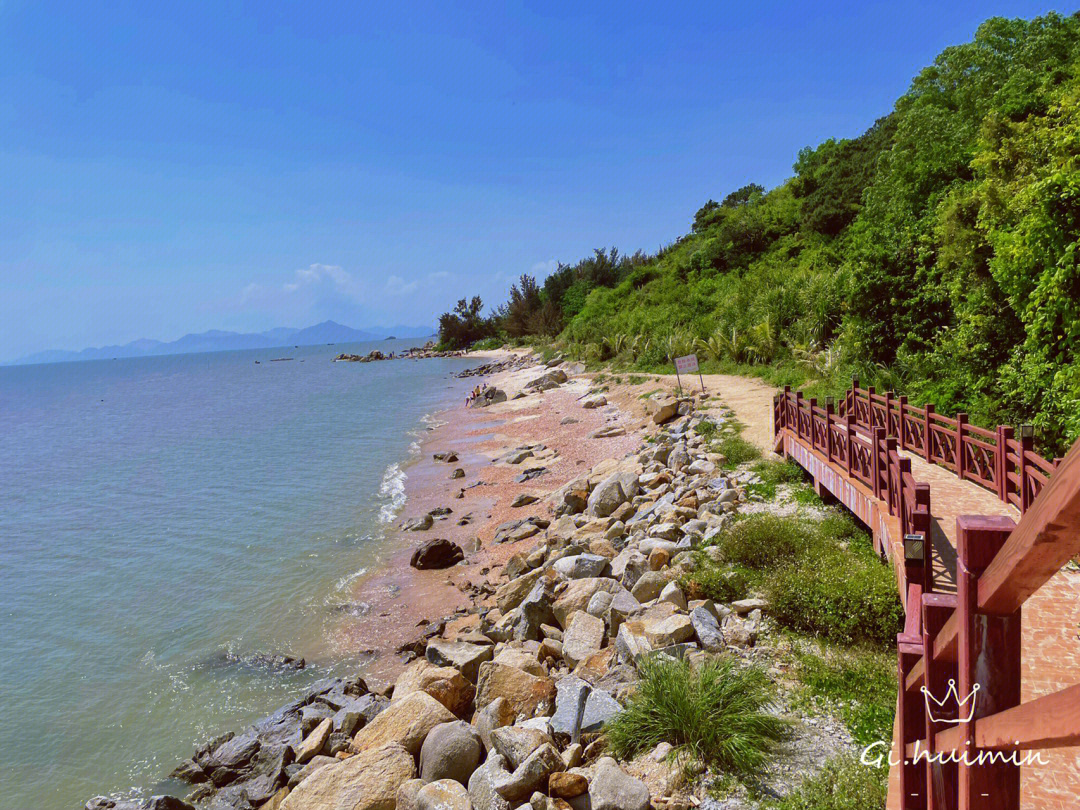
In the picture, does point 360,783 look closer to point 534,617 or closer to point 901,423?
point 534,617

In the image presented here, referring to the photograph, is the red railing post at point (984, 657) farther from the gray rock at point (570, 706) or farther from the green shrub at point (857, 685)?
the gray rock at point (570, 706)

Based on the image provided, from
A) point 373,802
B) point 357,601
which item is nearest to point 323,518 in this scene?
point 357,601

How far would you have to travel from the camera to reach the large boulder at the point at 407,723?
22.0 feet

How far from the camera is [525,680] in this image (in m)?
7.10

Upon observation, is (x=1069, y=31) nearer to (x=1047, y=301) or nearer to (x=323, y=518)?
(x=1047, y=301)

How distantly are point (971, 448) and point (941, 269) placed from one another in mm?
8921

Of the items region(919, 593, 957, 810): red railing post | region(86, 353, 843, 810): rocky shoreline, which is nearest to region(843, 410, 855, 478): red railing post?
region(86, 353, 843, 810): rocky shoreline

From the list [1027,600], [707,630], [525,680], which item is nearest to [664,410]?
[707,630]

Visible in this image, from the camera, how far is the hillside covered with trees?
9.82 metres

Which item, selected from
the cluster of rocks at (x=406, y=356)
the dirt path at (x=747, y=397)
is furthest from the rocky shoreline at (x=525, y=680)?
the cluster of rocks at (x=406, y=356)

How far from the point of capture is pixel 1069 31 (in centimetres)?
2109

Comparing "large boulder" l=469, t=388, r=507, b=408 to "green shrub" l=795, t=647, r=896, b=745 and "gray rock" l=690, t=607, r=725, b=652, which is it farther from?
"green shrub" l=795, t=647, r=896, b=745

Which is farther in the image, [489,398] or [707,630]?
[489,398]

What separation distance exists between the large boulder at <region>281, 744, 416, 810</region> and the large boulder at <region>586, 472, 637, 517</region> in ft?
28.0
